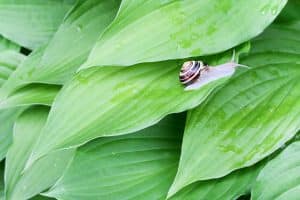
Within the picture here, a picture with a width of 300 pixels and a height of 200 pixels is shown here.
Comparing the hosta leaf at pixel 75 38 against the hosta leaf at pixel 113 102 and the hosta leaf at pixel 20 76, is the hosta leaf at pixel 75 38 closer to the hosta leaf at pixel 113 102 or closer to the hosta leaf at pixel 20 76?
the hosta leaf at pixel 20 76

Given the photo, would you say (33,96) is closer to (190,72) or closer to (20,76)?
(20,76)

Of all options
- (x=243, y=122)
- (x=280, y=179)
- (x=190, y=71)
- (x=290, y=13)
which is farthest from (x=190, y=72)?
(x=290, y=13)

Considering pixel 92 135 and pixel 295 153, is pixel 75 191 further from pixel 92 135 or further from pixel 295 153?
pixel 295 153

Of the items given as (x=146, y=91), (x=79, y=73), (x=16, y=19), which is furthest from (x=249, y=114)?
(x=16, y=19)

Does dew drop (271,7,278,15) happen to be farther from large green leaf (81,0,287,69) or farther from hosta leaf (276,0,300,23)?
hosta leaf (276,0,300,23)

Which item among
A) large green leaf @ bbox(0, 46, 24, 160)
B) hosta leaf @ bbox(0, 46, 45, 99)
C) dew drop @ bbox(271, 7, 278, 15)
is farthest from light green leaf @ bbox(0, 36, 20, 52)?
dew drop @ bbox(271, 7, 278, 15)

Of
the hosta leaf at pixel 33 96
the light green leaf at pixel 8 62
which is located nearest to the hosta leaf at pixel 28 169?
the hosta leaf at pixel 33 96
